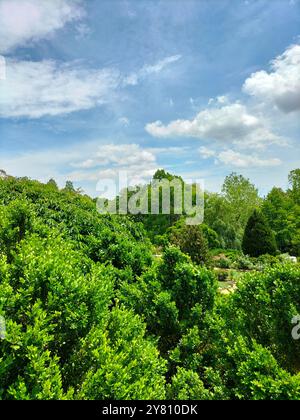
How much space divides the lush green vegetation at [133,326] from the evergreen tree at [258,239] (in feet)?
58.3

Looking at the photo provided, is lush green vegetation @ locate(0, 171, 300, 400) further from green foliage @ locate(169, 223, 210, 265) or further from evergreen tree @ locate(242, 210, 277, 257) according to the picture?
evergreen tree @ locate(242, 210, 277, 257)

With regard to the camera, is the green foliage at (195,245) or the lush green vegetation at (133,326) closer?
the lush green vegetation at (133,326)

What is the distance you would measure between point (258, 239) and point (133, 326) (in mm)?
20382

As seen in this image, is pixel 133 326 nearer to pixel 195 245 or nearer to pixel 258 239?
pixel 195 245

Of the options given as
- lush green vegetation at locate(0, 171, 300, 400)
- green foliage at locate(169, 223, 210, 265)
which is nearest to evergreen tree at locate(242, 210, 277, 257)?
green foliage at locate(169, 223, 210, 265)

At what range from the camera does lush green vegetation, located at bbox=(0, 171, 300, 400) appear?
2381mm

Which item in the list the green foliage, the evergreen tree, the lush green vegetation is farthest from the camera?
the evergreen tree

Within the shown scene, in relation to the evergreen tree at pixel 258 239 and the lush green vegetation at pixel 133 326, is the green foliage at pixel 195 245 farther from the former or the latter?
the lush green vegetation at pixel 133 326

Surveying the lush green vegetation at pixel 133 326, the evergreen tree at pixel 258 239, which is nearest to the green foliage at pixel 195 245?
the evergreen tree at pixel 258 239

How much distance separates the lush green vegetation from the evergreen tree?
1776cm

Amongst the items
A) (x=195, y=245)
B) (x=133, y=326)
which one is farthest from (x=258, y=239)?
(x=133, y=326)

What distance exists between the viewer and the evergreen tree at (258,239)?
21844mm

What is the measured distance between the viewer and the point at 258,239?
21.9m
